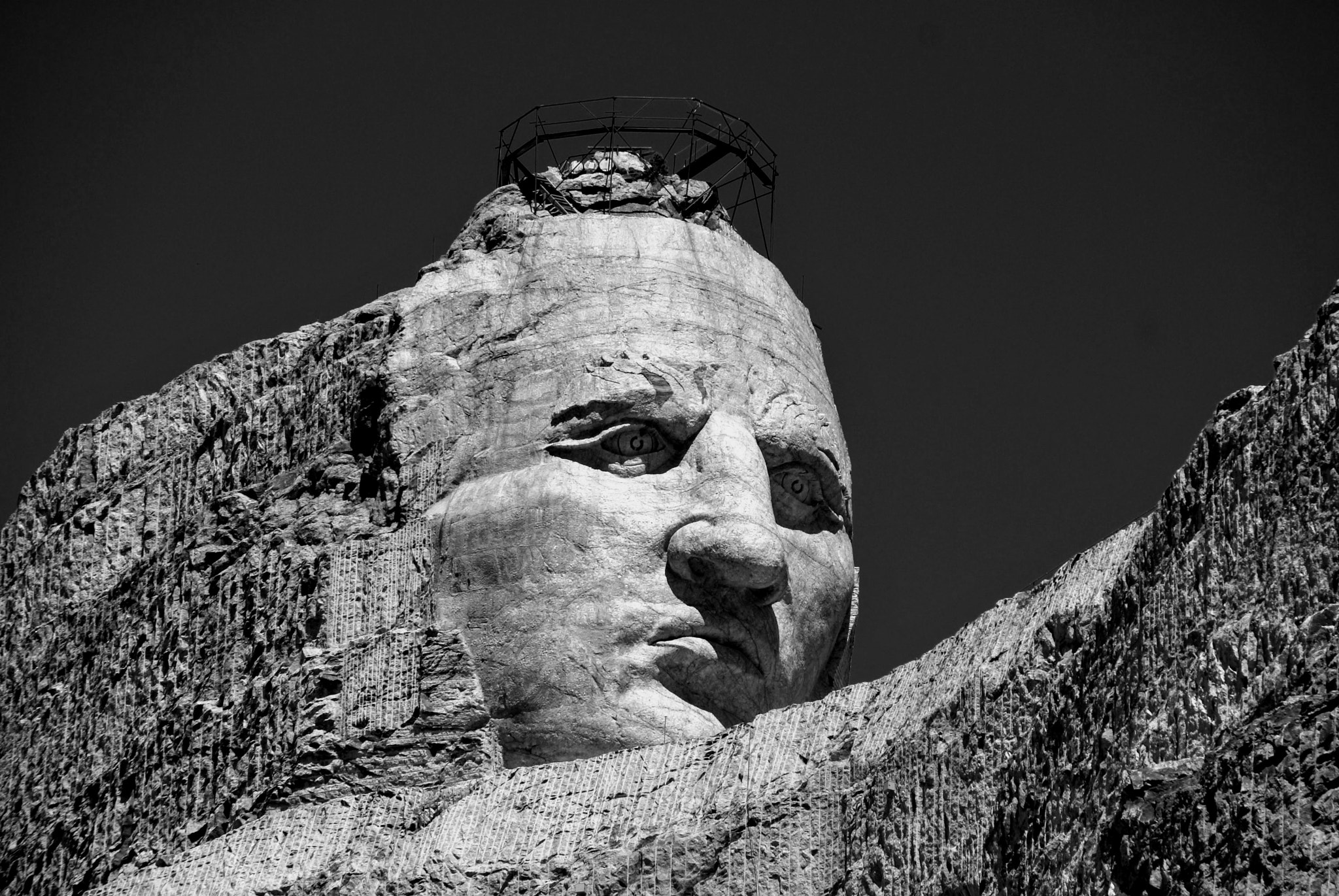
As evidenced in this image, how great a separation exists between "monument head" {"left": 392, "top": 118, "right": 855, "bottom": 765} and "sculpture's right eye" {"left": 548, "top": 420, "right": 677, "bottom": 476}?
1 centimetres

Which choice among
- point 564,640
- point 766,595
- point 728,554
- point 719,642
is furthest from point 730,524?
point 564,640

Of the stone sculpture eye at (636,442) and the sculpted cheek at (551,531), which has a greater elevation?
the stone sculpture eye at (636,442)

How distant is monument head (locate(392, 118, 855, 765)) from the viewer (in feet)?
44.6

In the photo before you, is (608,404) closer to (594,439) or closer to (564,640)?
(594,439)

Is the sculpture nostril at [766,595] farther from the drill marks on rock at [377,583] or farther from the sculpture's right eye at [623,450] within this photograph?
the drill marks on rock at [377,583]

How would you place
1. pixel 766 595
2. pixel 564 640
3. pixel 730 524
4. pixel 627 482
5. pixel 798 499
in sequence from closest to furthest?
pixel 564 640
pixel 730 524
pixel 766 595
pixel 627 482
pixel 798 499

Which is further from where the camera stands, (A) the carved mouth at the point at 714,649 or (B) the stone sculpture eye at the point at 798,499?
(B) the stone sculpture eye at the point at 798,499

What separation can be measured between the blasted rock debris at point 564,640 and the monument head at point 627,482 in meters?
0.02

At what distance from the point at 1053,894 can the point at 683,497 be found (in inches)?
222

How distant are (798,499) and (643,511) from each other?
1.13 meters

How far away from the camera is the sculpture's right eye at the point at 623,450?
1421cm

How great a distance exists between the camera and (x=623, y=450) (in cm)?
1431

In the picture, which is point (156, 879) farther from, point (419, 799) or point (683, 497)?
point (683, 497)

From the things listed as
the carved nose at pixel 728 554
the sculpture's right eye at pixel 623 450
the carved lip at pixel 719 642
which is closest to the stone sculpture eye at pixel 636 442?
the sculpture's right eye at pixel 623 450
